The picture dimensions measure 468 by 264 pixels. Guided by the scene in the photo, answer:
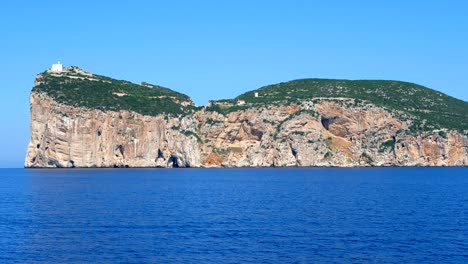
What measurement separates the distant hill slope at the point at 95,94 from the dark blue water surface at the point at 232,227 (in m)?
86.4

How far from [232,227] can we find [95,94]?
13320cm

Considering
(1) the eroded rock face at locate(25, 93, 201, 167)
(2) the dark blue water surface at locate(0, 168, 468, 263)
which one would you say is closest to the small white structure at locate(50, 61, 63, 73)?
(1) the eroded rock face at locate(25, 93, 201, 167)

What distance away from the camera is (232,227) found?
57.7 m

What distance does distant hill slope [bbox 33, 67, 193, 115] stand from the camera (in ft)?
584

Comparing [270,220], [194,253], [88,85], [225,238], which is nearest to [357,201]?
[270,220]

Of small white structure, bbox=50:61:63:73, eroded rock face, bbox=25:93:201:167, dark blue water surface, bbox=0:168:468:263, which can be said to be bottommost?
dark blue water surface, bbox=0:168:468:263

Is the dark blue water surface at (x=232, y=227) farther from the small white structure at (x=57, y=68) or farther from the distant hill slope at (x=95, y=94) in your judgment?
the small white structure at (x=57, y=68)

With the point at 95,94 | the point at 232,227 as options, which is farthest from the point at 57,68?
the point at 232,227

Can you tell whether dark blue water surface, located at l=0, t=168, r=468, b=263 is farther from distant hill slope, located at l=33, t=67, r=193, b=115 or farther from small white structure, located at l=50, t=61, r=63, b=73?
small white structure, located at l=50, t=61, r=63, b=73

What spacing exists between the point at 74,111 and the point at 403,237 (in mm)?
135096

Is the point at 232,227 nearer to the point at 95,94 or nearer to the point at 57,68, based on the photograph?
the point at 95,94

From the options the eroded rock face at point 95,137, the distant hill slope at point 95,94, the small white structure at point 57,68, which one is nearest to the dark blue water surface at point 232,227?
the eroded rock face at point 95,137

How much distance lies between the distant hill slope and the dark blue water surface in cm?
8640

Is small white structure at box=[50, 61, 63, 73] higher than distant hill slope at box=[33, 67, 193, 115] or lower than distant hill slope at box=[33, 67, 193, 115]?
higher
